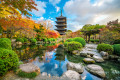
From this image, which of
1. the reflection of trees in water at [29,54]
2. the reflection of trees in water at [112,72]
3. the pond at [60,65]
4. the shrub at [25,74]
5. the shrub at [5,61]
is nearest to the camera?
the shrub at [5,61]

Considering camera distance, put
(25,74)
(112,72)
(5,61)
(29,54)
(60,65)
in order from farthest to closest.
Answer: (29,54) → (60,65) → (112,72) → (25,74) → (5,61)

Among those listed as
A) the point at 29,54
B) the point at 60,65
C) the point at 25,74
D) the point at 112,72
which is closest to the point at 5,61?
the point at 25,74

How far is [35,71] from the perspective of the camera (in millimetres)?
2326

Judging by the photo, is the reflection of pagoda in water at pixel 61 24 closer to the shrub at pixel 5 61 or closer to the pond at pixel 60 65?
the pond at pixel 60 65

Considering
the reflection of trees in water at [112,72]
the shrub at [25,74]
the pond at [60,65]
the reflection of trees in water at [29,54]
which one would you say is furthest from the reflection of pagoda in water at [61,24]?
the shrub at [25,74]

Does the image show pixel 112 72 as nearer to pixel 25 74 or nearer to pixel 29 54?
pixel 25 74

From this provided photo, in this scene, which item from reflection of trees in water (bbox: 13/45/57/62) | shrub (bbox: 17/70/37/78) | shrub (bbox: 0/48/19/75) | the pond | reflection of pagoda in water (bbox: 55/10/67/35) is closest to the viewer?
shrub (bbox: 0/48/19/75)

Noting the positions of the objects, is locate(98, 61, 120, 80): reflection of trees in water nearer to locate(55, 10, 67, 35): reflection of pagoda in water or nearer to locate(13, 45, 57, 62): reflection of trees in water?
locate(13, 45, 57, 62): reflection of trees in water

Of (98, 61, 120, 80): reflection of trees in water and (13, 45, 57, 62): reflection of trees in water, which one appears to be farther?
(13, 45, 57, 62): reflection of trees in water

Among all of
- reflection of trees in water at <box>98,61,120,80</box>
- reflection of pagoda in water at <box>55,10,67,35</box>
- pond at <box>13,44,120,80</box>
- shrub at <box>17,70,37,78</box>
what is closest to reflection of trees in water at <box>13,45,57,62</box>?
pond at <box>13,44,120,80</box>

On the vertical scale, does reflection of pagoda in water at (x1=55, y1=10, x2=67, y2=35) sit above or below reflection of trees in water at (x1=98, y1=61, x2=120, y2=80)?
above

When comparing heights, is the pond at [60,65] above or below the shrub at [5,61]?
below

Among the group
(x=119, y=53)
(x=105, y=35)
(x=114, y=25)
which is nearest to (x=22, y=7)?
(x=119, y=53)

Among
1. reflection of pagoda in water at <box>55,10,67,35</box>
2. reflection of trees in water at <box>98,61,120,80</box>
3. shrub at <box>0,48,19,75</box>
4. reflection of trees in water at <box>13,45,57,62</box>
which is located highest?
reflection of pagoda in water at <box>55,10,67,35</box>
